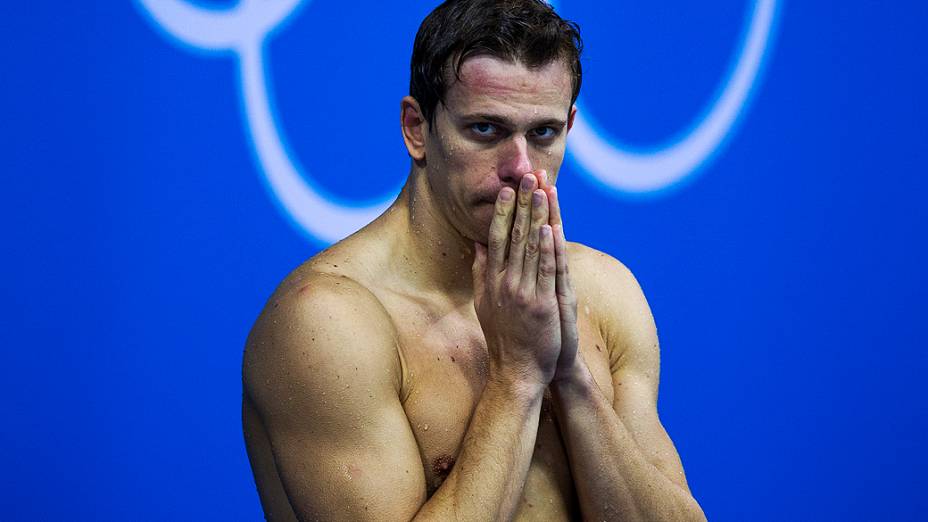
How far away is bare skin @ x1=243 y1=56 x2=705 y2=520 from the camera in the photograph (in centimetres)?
121

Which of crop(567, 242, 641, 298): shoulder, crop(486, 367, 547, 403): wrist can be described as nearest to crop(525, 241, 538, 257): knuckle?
crop(486, 367, 547, 403): wrist

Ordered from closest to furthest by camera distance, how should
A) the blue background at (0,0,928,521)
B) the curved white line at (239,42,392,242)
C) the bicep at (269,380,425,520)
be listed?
the bicep at (269,380,425,520)
the blue background at (0,0,928,521)
the curved white line at (239,42,392,242)

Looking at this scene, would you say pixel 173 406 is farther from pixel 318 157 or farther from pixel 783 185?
pixel 783 185

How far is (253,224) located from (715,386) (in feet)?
3.40

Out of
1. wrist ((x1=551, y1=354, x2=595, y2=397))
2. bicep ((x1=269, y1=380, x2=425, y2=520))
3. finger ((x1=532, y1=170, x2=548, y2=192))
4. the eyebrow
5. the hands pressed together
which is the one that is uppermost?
the eyebrow

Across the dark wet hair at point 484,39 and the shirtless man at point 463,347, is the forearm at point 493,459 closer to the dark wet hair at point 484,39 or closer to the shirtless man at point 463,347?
the shirtless man at point 463,347

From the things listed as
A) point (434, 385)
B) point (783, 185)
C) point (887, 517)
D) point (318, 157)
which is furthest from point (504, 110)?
point (887, 517)

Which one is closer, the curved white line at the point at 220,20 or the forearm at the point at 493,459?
the forearm at the point at 493,459

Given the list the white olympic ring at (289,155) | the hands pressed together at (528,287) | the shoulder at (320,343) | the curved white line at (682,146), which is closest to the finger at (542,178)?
the hands pressed together at (528,287)

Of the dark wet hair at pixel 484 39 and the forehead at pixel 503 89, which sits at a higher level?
the dark wet hair at pixel 484 39

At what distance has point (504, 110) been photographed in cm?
129

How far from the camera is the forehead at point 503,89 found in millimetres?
1297

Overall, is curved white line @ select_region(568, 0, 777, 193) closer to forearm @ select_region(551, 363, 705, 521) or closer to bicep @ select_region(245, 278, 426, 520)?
forearm @ select_region(551, 363, 705, 521)

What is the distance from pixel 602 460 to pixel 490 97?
1.41 ft
